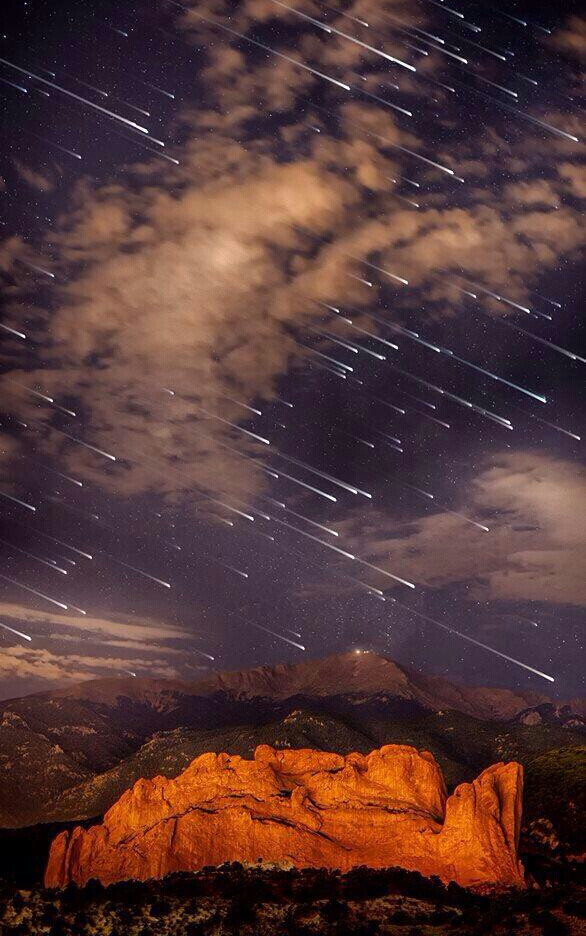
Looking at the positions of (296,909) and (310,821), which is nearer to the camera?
(296,909)

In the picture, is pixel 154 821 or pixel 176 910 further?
pixel 154 821

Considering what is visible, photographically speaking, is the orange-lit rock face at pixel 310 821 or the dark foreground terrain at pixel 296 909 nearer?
the dark foreground terrain at pixel 296 909

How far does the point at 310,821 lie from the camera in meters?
59.2

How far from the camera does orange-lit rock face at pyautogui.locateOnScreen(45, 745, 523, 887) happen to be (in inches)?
1996

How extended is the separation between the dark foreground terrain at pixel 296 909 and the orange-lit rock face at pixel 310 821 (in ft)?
13.8

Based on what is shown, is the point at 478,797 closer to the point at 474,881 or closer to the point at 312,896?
the point at 474,881

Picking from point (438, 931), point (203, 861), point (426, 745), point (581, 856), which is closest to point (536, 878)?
point (581, 856)

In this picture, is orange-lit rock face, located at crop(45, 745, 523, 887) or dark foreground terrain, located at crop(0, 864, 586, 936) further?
orange-lit rock face, located at crop(45, 745, 523, 887)

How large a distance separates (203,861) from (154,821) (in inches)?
475

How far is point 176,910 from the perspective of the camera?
4100cm

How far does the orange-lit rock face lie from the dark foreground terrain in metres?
4.20

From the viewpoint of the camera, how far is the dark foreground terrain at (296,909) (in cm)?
3650

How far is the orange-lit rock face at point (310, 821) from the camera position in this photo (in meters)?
50.7

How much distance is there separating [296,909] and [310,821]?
18327mm
